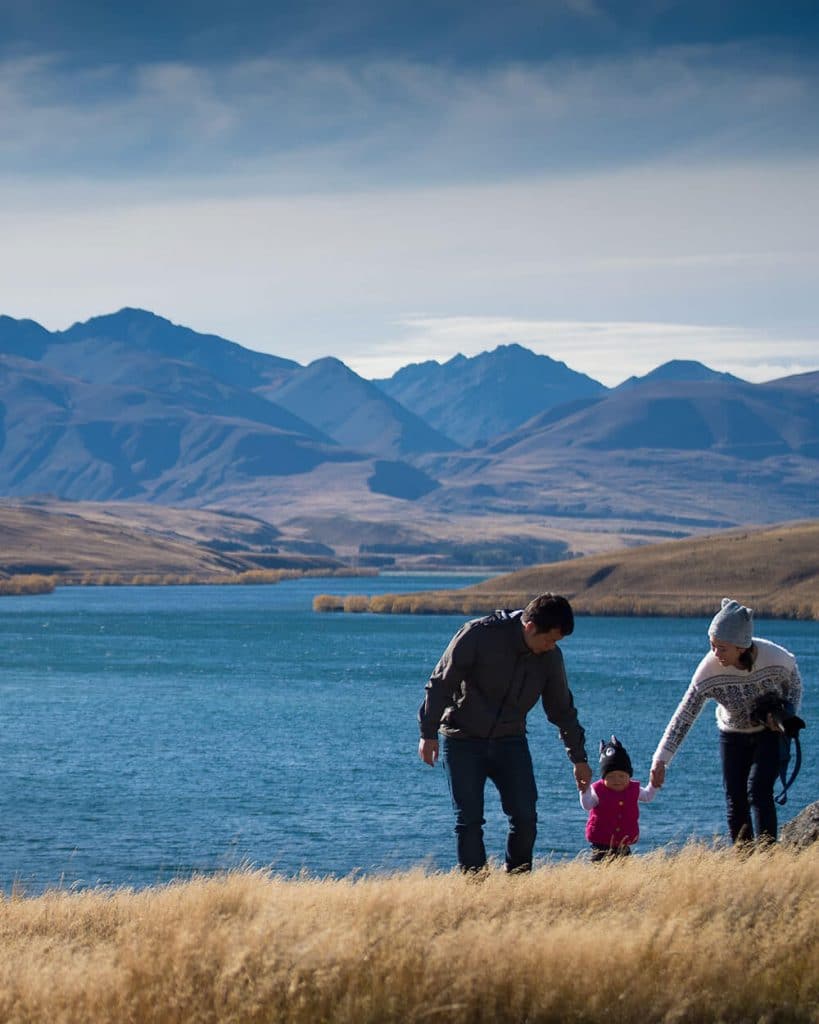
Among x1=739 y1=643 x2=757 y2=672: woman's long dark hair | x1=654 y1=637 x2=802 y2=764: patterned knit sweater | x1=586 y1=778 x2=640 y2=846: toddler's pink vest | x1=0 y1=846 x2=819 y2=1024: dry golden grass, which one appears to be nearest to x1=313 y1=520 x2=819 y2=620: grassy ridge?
x1=586 y1=778 x2=640 y2=846: toddler's pink vest

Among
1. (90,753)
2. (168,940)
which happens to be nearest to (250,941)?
(168,940)

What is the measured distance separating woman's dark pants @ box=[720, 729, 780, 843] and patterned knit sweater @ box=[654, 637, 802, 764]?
122mm

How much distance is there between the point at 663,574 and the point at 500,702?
131m

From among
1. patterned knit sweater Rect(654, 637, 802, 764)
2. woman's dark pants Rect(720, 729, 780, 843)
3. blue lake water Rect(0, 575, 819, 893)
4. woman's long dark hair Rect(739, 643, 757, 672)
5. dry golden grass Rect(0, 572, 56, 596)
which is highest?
woman's long dark hair Rect(739, 643, 757, 672)

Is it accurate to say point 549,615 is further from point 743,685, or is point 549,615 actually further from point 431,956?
point 431,956

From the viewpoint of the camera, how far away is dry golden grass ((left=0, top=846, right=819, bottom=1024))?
907 cm

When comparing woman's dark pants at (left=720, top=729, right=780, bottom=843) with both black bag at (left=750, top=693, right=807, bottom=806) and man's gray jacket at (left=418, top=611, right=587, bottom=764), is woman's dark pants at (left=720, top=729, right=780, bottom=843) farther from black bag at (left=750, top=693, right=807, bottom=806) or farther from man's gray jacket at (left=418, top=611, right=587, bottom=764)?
man's gray jacket at (left=418, top=611, right=587, bottom=764)

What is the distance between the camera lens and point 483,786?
12031mm

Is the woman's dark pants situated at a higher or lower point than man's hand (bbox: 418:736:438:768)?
lower

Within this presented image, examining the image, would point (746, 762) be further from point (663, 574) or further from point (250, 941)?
point (663, 574)

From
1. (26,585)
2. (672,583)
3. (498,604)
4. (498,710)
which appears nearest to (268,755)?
(498,710)

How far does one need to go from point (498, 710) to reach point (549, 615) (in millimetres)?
896

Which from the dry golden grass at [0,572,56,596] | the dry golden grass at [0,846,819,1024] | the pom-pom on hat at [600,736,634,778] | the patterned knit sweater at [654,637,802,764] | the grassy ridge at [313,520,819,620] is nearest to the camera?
the dry golden grass at [0,846,819,1024]

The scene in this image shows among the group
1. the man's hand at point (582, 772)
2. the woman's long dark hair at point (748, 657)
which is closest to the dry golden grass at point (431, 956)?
the man's hand at point (582, 772)
